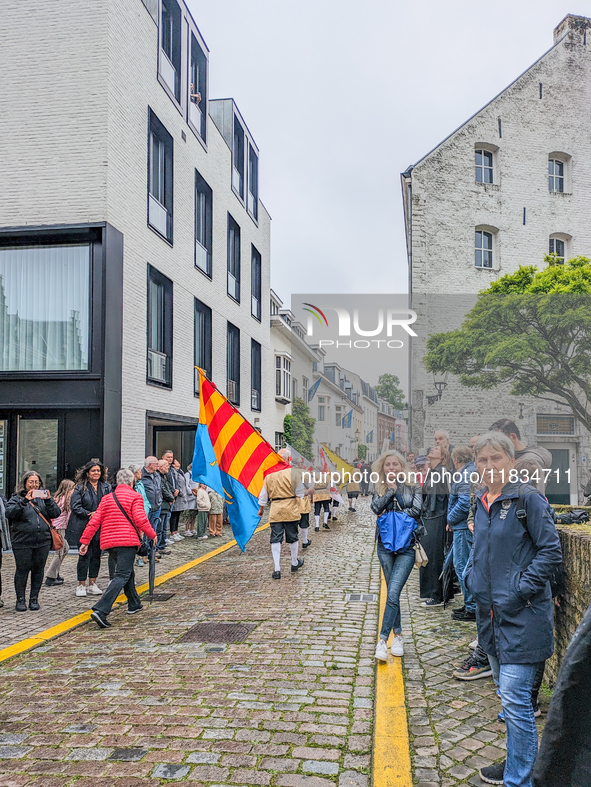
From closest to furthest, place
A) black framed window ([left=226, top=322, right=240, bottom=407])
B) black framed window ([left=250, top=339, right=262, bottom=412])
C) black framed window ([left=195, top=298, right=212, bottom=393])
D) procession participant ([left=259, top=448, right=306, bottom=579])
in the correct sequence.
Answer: procession participant ([left=259, top=448, right=306, bottom=579])
black framed window ([left=195, top=298, right=212, bottom=393])
black framed window ([left=226, top=322, right=240, bottom=407])
black framed window ([left=250, top=339, right=262, bottom=412])

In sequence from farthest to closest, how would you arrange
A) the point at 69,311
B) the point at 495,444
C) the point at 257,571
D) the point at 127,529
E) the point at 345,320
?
the point at 69,311 → the point at 257,571 → the point at 345,320 → the point at 127,529 → the point at 495,444

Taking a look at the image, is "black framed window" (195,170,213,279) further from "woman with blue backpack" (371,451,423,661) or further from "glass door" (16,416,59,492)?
"woman with blue backpack" (371,451,423,661)

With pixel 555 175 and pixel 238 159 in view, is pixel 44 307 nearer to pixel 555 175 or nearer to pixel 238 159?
pixel 238 159

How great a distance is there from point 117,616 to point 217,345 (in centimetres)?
1419

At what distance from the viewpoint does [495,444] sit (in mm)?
3564

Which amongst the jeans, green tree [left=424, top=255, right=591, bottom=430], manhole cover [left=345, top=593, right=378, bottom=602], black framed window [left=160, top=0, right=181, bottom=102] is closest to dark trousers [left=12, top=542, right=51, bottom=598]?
manhole cover [left=345, top=593, right=378, bottom=602]

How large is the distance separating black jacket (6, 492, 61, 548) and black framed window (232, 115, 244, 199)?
18351 millimetres

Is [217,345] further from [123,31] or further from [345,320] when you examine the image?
[345,320]

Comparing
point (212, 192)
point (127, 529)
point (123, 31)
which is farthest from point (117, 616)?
point (212, 192)

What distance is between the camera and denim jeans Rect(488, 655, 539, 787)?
3.04m

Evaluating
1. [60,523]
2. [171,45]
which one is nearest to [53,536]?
[60,523]

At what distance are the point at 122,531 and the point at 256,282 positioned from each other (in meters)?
21.0

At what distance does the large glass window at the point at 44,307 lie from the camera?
13016 millimetres

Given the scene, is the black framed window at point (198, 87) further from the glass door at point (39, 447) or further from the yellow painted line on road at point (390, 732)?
the yellow painted line on road at point (390, 732)
